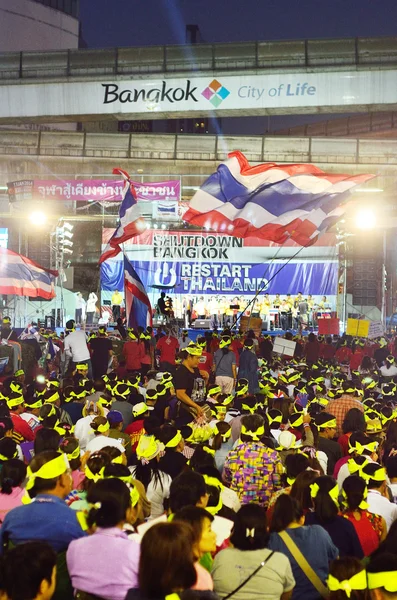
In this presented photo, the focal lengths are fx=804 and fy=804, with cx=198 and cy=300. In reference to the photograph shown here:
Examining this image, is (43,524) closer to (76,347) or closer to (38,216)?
(76,347)

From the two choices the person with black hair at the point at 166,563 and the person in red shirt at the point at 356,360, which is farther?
the person in red shirt at the point at 356,360

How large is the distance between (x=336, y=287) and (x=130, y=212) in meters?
16.2

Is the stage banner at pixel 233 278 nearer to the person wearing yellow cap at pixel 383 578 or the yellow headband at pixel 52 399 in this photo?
the yellow headband at pixel 52 399

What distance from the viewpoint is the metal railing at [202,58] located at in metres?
22.0

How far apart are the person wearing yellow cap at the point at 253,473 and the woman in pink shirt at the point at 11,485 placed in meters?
1.83

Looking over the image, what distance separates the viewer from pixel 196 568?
4195 mm

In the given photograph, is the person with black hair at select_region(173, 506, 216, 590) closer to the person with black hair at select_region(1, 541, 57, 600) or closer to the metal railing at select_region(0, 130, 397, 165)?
the person with black hair at select_region(1, 541, 57, 600)

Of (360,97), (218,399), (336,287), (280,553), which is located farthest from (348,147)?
(280,553)

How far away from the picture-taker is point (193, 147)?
27141 mm

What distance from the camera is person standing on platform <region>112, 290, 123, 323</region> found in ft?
109

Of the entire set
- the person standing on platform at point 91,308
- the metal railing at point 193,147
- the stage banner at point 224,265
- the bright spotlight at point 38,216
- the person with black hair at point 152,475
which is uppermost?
the metal railing at point 193,147

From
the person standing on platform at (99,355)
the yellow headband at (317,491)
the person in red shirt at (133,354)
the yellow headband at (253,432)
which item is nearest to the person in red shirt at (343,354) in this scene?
the person in red shirt at (133,354)

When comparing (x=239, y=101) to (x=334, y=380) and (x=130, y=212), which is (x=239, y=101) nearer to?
(x=130, y=212)

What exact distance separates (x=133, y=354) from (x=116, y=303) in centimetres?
1826
